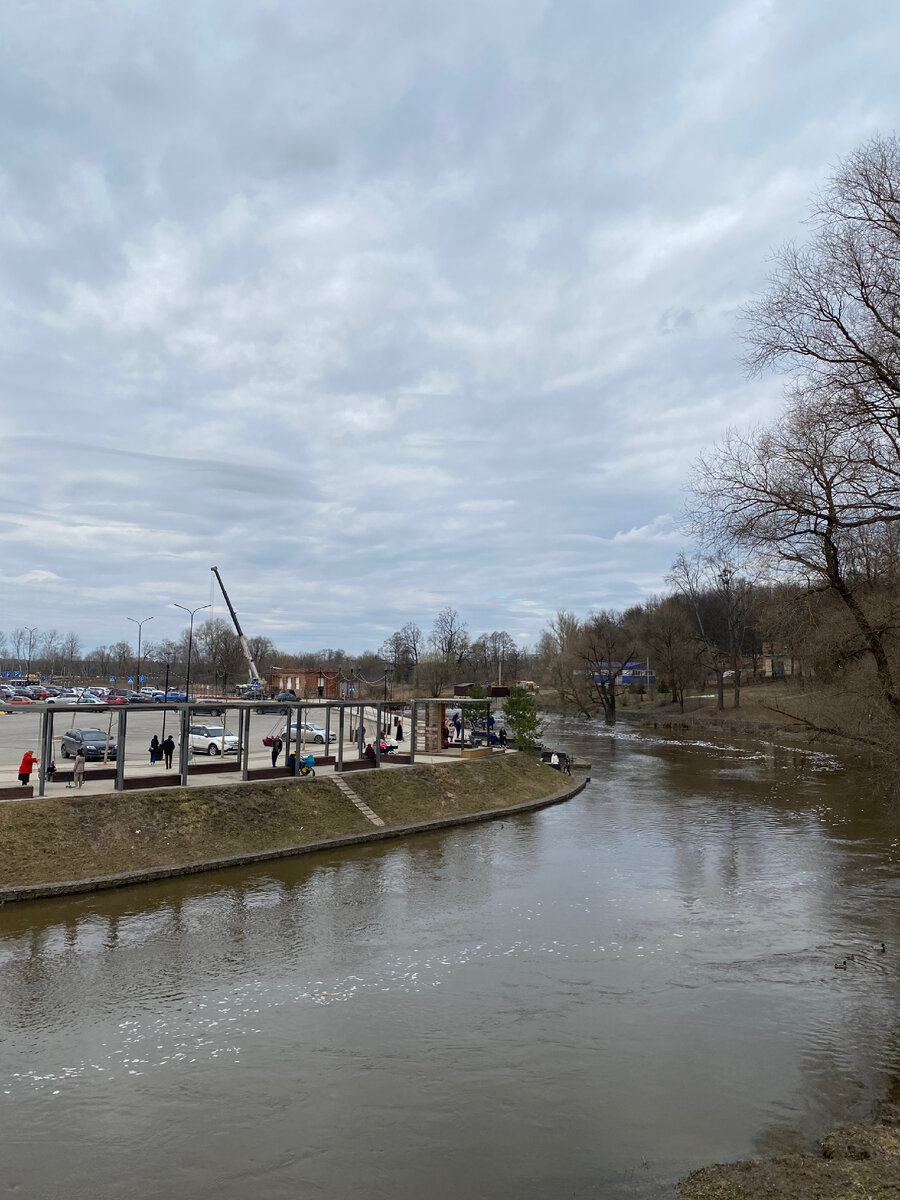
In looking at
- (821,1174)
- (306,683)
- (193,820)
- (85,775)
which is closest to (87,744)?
(85,775)

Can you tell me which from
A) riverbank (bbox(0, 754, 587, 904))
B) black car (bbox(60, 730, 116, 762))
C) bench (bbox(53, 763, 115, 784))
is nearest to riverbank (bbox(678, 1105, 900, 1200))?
riverbank (bbox(0, 754, 587, 904))

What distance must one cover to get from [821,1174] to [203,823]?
76.3 ft

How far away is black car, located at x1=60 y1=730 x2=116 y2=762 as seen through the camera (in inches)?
1574

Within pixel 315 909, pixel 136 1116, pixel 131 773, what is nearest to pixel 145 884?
pixel 315 909

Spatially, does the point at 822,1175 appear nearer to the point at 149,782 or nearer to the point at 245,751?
the point at 149,782

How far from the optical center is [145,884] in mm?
23906

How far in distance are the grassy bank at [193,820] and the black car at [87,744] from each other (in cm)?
1310

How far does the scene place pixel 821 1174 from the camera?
874cm

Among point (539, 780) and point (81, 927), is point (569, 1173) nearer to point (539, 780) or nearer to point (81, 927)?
point (81, 927)

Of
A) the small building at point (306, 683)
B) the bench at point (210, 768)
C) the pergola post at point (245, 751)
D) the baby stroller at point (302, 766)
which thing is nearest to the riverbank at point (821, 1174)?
the pergola post at point (245, 751)

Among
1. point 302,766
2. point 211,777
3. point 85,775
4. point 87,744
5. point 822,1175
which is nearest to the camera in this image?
point 822,1175

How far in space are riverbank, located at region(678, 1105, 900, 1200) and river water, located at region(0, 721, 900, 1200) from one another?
0.63 metres

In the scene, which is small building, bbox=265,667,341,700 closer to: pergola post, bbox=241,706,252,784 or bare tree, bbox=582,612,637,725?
bare tree, bbox=582,612,637,725

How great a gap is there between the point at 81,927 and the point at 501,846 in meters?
16.2
